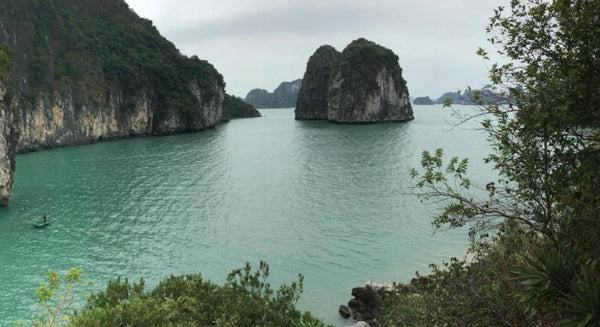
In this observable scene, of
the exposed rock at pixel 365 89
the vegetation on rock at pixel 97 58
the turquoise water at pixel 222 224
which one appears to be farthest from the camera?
the exposed rock at pixel 365 89

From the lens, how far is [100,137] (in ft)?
331

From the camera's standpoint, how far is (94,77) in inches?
4060

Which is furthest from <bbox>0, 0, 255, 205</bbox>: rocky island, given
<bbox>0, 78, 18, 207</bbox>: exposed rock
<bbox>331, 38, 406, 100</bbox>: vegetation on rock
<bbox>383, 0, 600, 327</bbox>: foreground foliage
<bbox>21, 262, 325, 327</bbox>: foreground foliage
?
<bbox>331, 38, 406, 100</bbox>: vegetation on rock

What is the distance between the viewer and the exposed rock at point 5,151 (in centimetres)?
3672

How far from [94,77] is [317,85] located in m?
107

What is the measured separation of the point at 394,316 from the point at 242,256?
15.1 m

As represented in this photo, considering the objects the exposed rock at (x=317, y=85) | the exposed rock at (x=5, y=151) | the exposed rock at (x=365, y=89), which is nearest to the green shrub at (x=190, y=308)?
→ the exposed rock at (x=5, y=151)

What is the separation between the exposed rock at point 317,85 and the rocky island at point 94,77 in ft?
166

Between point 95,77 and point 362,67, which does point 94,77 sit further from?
point 362,67

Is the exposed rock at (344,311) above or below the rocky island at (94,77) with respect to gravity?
below

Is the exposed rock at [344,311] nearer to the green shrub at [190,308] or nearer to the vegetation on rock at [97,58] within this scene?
the green shrub at [190,308]

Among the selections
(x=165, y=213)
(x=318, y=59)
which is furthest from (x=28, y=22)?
(x=318, y=59)

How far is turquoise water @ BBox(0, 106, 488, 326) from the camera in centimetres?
2380

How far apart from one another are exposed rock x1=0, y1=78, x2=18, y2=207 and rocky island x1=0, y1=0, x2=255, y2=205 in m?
2.88
